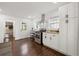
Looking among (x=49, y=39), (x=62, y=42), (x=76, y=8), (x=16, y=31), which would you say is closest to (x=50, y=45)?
(x=49, y=39)

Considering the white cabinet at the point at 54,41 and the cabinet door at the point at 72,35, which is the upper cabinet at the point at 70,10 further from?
the white cabinet at the point at 54,41

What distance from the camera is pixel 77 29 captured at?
2.86 m

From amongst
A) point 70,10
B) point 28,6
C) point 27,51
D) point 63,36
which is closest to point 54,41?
point 63,36

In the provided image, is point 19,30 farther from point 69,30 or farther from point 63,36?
point 69,30

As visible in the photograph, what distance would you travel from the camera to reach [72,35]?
3.01 meters

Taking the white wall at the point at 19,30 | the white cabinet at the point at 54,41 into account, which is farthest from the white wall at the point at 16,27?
the white cabinet at the point at 54,41

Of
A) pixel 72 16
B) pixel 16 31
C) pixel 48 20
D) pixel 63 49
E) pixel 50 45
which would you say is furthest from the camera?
pixel 16 31

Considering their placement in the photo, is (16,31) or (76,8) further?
(16,31)

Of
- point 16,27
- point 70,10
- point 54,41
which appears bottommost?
point 54,41

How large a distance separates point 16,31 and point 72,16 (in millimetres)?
5849

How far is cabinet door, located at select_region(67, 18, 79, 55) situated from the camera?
2900mm

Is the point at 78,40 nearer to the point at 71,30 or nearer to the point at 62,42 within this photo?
the point at 71,30

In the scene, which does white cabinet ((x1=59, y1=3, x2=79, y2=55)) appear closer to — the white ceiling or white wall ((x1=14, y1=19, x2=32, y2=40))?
the white ceiling

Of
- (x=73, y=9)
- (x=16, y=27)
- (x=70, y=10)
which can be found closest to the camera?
(x=73, y=9)
